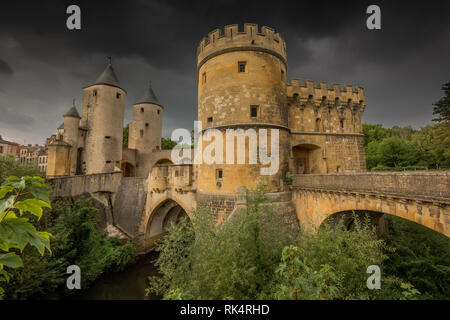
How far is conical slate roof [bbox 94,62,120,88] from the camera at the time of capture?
23.9 metres

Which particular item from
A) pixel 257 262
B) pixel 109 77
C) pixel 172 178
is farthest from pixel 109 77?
pixel 257 262

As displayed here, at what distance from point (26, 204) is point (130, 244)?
639 inches

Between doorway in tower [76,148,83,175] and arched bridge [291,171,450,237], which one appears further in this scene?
doorway in tower [76,148,83,175]

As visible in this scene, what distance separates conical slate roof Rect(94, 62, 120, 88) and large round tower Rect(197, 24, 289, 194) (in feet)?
54.6

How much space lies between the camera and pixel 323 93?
1545 cm

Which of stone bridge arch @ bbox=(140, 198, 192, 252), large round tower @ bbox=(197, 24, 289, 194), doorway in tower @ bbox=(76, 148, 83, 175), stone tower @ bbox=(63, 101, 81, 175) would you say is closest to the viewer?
large round tower @ bbox=(197, 24, 289, 194)

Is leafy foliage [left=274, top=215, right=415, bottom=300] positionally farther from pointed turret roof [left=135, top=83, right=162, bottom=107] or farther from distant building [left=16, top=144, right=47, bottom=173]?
distant building [left=16, top=144, right=47, bottom=173]

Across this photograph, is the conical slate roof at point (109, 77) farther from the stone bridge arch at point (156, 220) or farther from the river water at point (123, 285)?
the river water at point (123, 285)

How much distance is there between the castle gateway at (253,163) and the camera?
765cm

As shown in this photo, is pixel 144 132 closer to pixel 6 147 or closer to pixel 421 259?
pixel 421 259

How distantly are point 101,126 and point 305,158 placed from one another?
21.3m

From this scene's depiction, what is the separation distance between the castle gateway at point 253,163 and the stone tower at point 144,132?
5297 mm

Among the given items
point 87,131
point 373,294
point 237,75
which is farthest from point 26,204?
point 87,131

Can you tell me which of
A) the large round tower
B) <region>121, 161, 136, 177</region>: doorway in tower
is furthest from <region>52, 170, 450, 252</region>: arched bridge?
<region>121, 161, 136, 177</region>: doorway in tower
